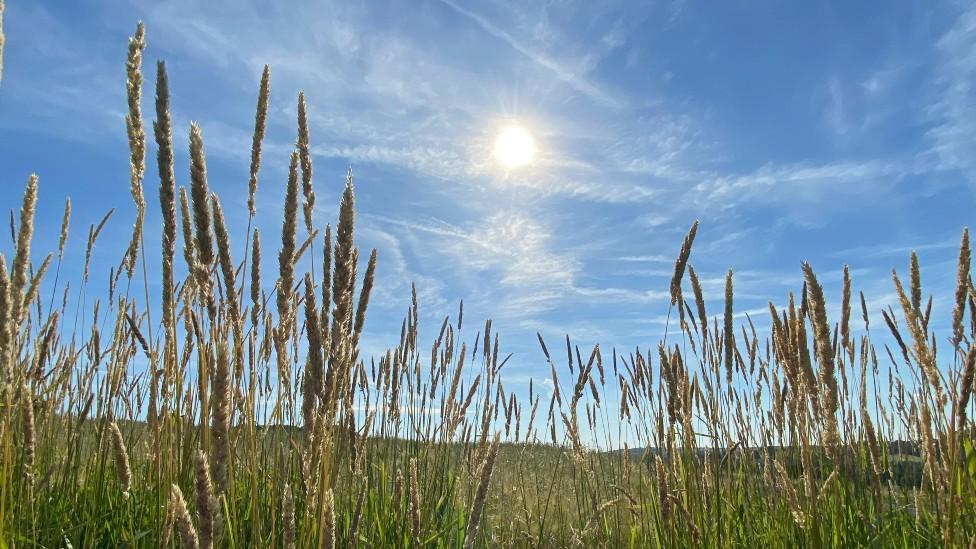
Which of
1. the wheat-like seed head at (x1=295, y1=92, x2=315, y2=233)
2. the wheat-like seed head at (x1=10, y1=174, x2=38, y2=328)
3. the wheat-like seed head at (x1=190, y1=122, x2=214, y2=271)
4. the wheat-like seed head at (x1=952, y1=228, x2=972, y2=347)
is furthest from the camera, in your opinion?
the wheat-like seed head at (x1=952, y1=228, x2=972, y2=347)

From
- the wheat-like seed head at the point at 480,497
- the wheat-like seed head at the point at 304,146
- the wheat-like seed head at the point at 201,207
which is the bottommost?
the wheat-like seed head at the point at 480,497

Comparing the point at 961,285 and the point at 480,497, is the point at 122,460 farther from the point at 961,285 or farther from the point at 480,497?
the point at 961,285

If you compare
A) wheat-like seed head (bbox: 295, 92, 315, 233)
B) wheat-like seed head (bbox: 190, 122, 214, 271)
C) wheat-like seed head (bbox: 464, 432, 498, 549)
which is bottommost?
wheat-like seed head (bbox: 464, 432, 498, 549)

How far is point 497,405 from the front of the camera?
14.0 ft

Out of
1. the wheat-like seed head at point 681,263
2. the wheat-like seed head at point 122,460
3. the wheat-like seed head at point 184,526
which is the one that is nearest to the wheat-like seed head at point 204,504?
the wheat-like seed head at point 184,526

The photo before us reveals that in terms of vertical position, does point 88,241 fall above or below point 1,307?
above

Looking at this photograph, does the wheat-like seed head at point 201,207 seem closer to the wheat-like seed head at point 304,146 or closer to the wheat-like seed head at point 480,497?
the wheat-like seed head at point 304,146

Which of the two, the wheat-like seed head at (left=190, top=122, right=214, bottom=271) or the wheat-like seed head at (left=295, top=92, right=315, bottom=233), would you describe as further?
the wheat-like seed head at (left=295, top=92, right=315, bottom=233)

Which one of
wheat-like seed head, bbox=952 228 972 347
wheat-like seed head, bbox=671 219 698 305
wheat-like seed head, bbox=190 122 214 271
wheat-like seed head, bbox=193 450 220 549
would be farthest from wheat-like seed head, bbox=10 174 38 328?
wheat-like seed head, bbox=952 228 972 347

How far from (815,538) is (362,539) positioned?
1.67m

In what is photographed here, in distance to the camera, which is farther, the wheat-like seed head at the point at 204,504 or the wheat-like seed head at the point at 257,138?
the wheat-like seed head at the point at 257,138

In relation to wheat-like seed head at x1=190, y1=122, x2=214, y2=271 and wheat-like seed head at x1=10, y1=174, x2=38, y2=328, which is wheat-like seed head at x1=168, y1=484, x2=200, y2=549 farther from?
wheat-like seed head at x1=10, y1=174, x2=38, y2=328

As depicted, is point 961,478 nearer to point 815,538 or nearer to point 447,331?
point 815,538

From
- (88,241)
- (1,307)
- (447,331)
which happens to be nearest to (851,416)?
(447,331)
